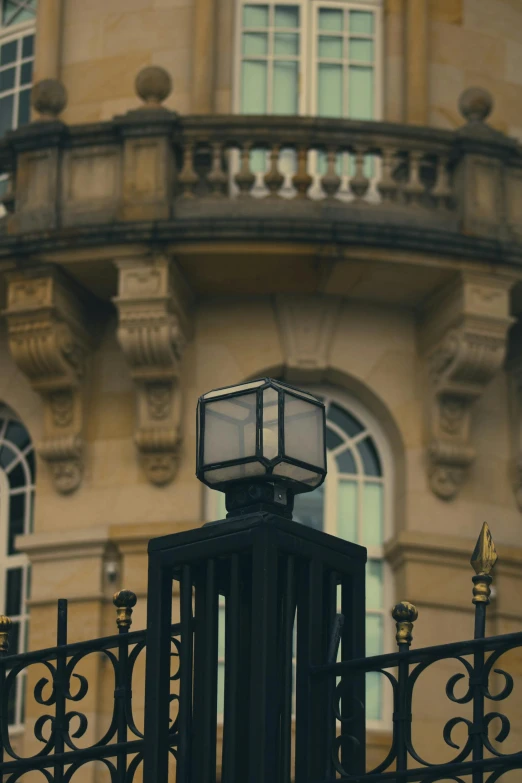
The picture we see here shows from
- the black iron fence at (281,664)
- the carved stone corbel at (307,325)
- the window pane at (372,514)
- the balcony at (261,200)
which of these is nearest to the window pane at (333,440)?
the window pane at (372,514)

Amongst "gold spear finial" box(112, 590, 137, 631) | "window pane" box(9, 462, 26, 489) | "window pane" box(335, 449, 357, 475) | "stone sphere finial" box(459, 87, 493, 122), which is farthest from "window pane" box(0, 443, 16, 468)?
"gold spear finial" box(112, 590, 137, 631)

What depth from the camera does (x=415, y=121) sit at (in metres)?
19.7

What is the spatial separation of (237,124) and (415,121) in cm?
208

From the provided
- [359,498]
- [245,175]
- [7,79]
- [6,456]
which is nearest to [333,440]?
[359,498]

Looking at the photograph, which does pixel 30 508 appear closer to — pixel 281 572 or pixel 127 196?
pixel 127 196

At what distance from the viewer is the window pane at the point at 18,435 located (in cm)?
1972

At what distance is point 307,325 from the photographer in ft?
62.2

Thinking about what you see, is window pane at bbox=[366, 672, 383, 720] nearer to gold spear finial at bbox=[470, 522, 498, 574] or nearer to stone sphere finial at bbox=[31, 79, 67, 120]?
stone sphere finial at bbox=[31, 79, 67, 120]

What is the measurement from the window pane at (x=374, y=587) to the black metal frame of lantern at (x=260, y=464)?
10.6 metres

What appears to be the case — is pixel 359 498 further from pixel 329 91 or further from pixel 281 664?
pixel 281 664

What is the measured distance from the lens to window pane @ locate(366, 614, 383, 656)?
18547mm

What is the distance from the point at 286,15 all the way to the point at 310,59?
1.78ft

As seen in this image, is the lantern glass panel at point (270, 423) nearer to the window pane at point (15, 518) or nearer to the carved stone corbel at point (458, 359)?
the carved stone corbel at point (458, 359)

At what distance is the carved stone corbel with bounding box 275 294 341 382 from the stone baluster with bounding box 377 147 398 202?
1109 mm
